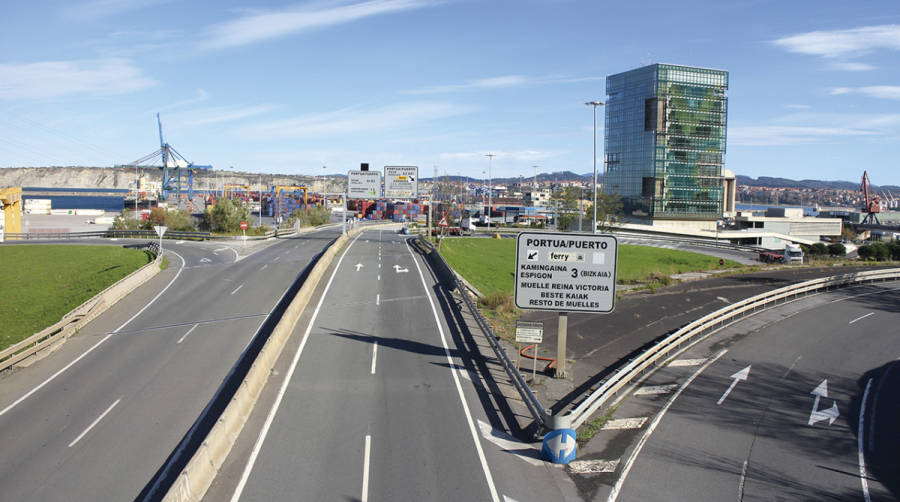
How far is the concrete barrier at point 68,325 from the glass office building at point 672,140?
108 metres

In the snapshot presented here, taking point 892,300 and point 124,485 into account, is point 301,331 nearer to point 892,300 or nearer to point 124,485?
point 124,485

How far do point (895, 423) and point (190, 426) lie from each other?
60.0 ft

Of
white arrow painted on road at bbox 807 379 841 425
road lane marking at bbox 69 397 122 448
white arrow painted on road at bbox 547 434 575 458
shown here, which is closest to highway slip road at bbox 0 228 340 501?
road lane marking at bbox 69 397 122 448

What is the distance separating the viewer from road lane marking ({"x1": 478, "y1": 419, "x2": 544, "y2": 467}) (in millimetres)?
12695

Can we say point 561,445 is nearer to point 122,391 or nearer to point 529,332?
point 529,332

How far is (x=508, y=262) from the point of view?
52031 mm

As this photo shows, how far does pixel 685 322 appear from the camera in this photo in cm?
2784

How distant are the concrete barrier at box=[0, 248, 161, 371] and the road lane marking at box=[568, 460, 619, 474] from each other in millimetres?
18190

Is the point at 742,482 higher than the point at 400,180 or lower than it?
lower

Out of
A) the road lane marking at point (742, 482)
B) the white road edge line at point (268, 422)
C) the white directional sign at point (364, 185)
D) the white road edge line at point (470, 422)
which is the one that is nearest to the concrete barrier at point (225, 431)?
the white road edge line at point (268, 422)

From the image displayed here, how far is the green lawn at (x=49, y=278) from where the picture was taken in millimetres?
32094

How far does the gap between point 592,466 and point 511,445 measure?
1.83 metres

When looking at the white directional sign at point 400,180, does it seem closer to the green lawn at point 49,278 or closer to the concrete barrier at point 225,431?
the green lawn at point 49,278

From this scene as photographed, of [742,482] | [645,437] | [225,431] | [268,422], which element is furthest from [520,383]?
[225,431]
